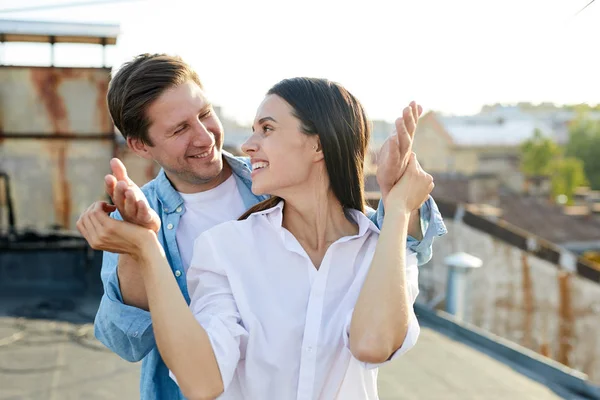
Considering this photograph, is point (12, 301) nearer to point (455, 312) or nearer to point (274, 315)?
point (455, 312)

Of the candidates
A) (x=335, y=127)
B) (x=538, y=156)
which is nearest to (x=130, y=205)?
(x=335, y=127)

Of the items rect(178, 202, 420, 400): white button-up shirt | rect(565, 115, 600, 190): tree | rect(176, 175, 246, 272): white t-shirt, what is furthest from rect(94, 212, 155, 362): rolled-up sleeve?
rect(565, 115, 600, 190): tree

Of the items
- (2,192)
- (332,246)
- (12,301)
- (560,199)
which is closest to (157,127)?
(332,246)

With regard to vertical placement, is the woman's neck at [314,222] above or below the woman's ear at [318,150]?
below

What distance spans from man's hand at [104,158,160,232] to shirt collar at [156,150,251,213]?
0.53 meters

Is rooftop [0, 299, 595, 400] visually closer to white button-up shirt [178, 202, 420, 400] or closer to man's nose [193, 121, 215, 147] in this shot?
man's nose [193, 121, 215, 147]

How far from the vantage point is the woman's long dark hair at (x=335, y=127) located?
5.20 ft

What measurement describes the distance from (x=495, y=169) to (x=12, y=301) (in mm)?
41444

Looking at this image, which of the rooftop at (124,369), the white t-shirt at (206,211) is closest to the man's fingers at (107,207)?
the white t-shirt at (206,211)

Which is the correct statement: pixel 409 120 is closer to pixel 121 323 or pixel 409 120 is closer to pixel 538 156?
pixel 121 323

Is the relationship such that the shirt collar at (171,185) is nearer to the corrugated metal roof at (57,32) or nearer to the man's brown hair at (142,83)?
the man's brown hair at (142,83)

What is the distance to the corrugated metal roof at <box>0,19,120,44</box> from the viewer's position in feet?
23.1

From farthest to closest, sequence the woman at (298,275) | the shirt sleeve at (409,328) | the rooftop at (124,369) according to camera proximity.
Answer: the rooftop at (124,369) → the shirt sleeve at (409,328) → the woman at (298,275)

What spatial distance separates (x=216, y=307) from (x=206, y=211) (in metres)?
0.50
